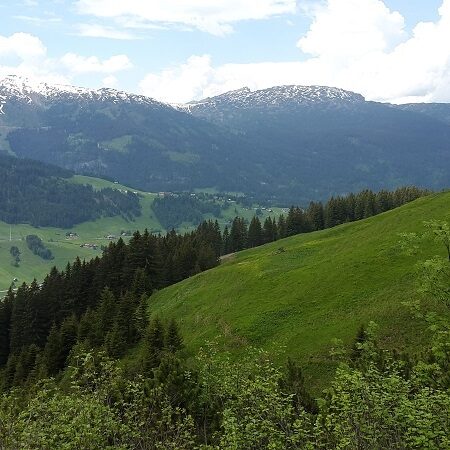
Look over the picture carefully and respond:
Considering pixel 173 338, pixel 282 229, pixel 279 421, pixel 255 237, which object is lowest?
pixel 255 237

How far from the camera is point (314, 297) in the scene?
6188 centimetres

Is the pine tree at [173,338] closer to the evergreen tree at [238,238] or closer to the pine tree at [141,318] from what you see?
the pine tree at [141,318]

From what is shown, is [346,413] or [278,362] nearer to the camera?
[346,413]

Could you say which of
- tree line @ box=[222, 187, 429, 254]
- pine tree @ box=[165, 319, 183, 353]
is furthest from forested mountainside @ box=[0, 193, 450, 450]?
tree line @ box=[222, 187, 429, 254]

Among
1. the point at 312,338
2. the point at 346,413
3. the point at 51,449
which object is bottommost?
the point at 312,338

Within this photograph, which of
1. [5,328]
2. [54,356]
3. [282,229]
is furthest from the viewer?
[282,229]

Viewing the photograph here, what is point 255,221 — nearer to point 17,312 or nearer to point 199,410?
point 17,312

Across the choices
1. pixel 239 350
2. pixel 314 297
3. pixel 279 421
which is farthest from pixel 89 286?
pixel 279 421

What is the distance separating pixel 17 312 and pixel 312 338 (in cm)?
7150

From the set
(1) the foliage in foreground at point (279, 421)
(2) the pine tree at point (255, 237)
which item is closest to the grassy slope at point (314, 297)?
(1) the foliage in foreground at point (279, 421)

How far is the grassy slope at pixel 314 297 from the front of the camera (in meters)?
50.2

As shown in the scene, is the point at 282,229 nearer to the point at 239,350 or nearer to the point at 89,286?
the point at 89,286

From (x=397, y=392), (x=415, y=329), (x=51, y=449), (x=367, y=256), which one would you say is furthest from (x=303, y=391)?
(x=367, y=256)

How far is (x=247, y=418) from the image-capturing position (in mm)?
18234
